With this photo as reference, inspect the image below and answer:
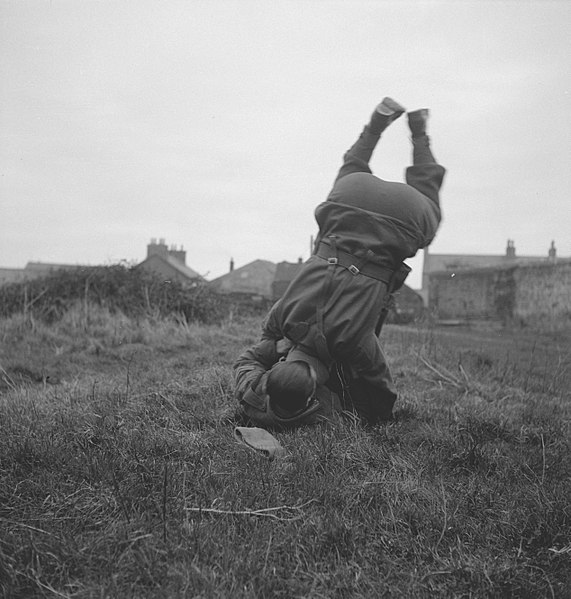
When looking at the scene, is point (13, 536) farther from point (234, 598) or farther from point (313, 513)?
point (313, 513)

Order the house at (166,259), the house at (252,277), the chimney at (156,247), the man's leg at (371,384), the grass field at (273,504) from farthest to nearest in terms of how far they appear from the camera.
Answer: the chimney at (156,247), the house at (252,277), the house at (166,259), the man's leg at (371,384), the grass field at (273,504)

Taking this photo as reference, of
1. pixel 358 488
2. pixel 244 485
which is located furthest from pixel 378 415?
pixel 244 485

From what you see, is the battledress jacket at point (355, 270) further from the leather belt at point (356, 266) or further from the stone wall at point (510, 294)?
the stone wall at point (510, 294)

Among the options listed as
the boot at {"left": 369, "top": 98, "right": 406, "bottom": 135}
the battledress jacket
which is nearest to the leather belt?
the battledress jacket

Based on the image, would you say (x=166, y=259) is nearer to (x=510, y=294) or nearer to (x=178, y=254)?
(x=178, y=254)

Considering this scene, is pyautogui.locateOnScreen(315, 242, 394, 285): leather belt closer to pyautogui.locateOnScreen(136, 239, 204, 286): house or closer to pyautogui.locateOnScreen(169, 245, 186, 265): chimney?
pyautogui.locateOnScreen(136, 239, 204, 286): house

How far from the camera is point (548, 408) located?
13.3ft

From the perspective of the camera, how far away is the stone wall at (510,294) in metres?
22.4

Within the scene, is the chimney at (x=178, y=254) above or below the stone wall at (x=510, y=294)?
above

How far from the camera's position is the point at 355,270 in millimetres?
3000

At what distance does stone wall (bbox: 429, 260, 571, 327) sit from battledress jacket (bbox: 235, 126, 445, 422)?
18315mm

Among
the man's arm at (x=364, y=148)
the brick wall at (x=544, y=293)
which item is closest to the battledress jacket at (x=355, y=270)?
the man's arm at (x=364, y=148)

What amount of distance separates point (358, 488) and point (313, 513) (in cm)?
30

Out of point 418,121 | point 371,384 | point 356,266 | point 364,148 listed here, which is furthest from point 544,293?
point 356,266
